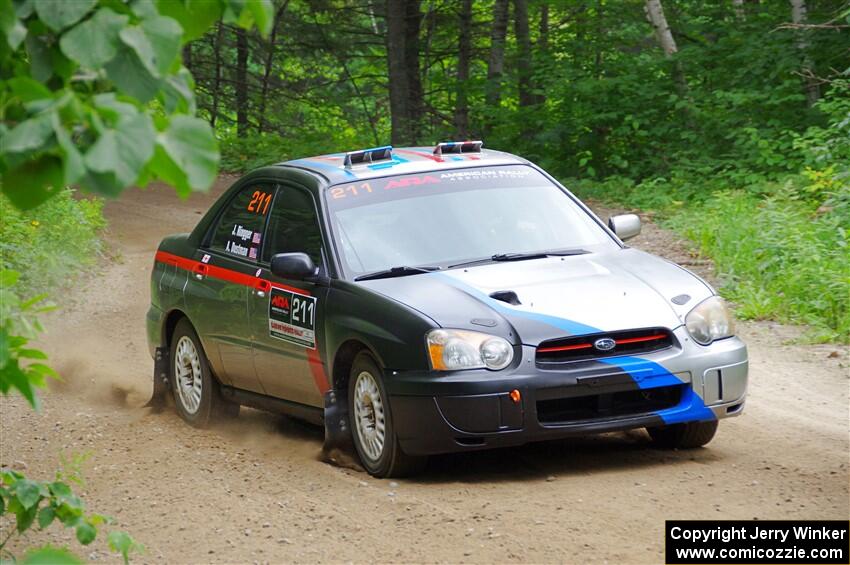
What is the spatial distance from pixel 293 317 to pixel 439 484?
5.02ft

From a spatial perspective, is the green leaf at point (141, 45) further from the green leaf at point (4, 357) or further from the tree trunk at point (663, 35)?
the tree trunk at point (663, 35)

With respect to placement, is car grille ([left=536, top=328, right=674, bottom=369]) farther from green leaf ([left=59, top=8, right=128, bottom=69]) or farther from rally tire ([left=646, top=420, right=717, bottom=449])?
green leaf ([left=59, top=8, right=128, bottom=69])

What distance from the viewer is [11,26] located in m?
2.36

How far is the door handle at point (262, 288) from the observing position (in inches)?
307

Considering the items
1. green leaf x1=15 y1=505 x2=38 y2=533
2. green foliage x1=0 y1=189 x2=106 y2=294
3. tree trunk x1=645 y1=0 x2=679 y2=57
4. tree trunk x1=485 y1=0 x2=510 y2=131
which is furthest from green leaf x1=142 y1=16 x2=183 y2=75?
tree trunk x1=485 y1=0 x2=510 y2=131

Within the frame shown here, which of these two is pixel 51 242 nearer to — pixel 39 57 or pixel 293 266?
pixel 293 266

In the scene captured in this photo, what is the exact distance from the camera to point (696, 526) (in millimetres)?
5449

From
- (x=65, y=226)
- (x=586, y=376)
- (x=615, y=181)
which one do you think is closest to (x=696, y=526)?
(x=586, y=376)

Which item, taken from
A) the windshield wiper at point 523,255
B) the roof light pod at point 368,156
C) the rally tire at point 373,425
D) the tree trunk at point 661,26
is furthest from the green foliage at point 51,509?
the tree trunk at point 661,26

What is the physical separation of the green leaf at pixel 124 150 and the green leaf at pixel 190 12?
0.44 m

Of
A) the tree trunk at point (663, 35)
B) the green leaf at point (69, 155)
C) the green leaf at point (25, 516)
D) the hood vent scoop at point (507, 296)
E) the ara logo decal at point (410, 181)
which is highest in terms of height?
the tree trunk at point (663, 35)

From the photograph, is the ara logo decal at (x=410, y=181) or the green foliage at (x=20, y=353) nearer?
the green foliage at (x=20, y=353)

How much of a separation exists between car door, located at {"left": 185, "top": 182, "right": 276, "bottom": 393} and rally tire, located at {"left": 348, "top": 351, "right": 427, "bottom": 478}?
132 cm

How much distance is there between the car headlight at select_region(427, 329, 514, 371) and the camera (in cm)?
632
